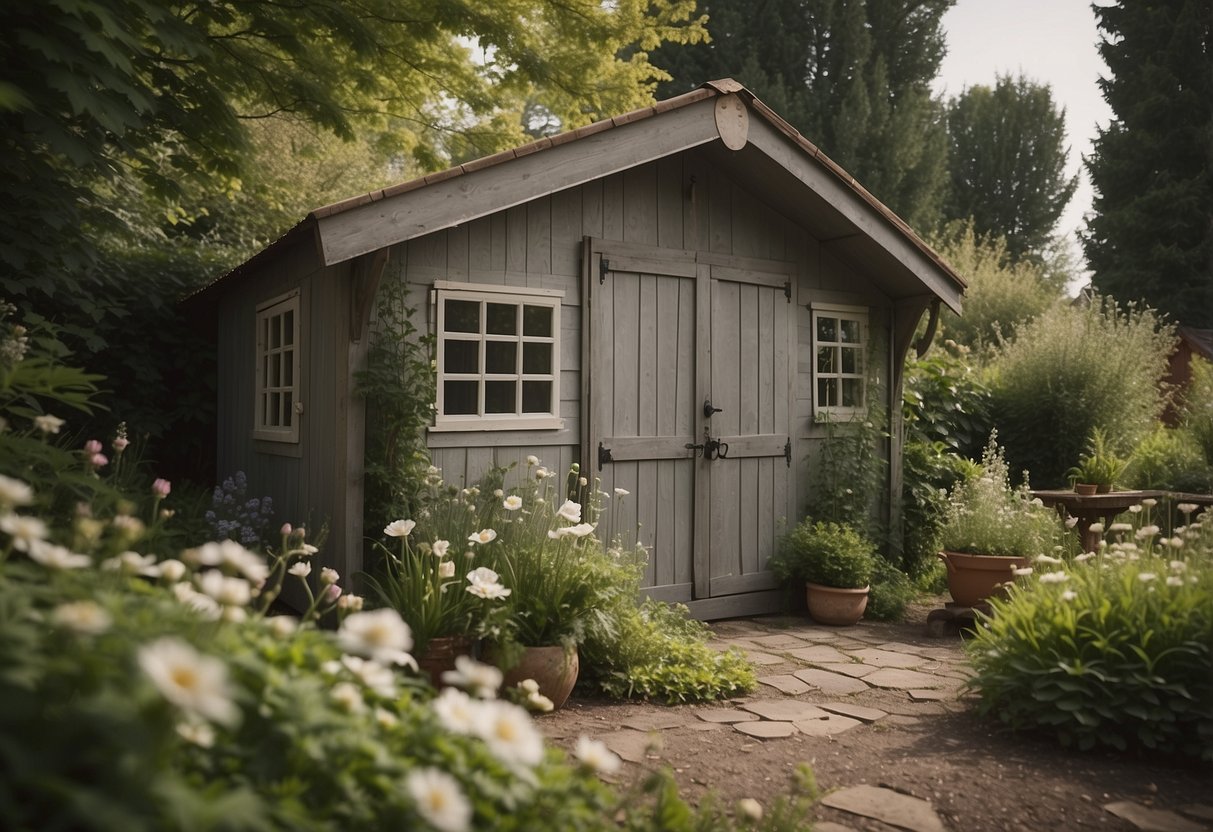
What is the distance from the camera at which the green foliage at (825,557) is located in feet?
22.1

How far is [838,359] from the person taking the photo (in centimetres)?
766

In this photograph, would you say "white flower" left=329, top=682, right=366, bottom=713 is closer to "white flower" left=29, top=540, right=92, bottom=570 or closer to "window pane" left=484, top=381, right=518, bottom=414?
"white flower" left=29, top=540, right=92, bottom=570

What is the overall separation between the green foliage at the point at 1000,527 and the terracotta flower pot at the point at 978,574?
0.32 feet

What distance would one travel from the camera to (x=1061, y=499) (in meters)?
7.32

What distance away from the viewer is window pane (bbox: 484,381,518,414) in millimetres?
5938

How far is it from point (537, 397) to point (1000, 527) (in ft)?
11.4

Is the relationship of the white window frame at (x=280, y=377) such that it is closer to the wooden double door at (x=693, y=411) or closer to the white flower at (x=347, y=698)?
the wooden double door at (x=693, y=411)

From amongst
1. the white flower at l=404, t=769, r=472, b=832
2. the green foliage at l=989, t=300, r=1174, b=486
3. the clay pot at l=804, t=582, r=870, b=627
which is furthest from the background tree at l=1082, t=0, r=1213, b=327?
the white flower at l=404, t=769, r=472, b=832

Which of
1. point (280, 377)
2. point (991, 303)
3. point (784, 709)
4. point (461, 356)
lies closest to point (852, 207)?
point (461, 356)

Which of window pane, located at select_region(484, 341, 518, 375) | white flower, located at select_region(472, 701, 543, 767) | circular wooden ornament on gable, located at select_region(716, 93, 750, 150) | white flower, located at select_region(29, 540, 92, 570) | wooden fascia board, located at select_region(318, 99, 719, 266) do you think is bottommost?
white flower, located at select_region(472, 701, 543, 767)

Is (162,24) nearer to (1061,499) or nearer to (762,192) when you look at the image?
(762,192)

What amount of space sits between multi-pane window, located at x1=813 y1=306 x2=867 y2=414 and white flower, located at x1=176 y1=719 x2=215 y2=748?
6.33 m

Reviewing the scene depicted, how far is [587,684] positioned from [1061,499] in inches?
178

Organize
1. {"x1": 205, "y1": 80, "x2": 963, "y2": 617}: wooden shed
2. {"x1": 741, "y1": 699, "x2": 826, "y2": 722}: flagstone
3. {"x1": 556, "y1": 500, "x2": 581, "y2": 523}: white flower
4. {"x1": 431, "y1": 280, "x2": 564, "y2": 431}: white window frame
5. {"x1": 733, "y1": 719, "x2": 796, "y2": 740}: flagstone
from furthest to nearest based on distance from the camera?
{"x1": 431, "y1": 280, "x2": 564, "y2": 431}: white window frame → {"x1": 205, "y1": 80, "x2": 963, "y2": 617}: wooden shed → {"x1": 556, "y1": 500, "x2": 581, "y2": 523}: white flower → {"x1": 741, "y1": 699, "x2": 826, "y2": 722}: flagstone → {"x1": 733, "y1": 719, "x2": 796, "y2": 740}: flagstone
